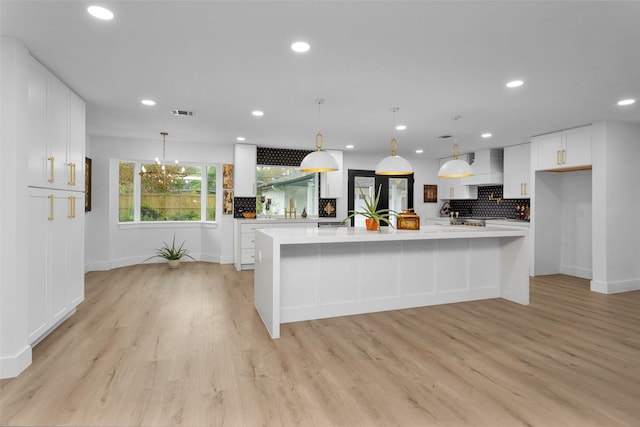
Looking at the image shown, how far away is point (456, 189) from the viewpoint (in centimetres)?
791

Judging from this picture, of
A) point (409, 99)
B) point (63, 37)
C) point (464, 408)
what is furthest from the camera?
point (409, 99)

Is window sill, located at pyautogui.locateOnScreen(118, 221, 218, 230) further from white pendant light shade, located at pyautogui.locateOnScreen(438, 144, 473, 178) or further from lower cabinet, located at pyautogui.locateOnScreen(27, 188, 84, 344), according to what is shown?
white pendant light shade, located at pyautogui.locateOnScreen(438, 144, 473, 178)

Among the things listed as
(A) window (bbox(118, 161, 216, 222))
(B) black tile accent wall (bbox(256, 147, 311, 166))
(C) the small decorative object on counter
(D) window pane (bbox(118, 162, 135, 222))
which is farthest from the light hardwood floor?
(B) black tile accent wall (bbox(256, 147, 311, 166))

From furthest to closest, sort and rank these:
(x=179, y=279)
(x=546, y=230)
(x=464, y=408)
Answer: (x=546, y=230)
(x=179, y=279)
(x=464, y=408)

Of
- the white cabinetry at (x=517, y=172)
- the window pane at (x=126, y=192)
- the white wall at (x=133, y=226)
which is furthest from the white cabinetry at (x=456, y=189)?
the window pane at (x=126, y=192)

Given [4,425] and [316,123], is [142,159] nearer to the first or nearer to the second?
[316,123]

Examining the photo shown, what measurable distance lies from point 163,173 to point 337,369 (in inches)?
208

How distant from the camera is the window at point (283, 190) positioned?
23.1 ft

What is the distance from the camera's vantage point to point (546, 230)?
5.99 meters

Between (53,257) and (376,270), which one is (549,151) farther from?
(53,257)

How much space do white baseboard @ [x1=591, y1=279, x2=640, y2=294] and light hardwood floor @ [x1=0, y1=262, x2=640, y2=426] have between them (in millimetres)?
840

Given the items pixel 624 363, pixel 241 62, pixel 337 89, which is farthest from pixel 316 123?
pixel 624 363

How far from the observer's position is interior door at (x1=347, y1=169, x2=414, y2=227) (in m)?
7.82

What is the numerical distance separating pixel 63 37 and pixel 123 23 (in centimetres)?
58
